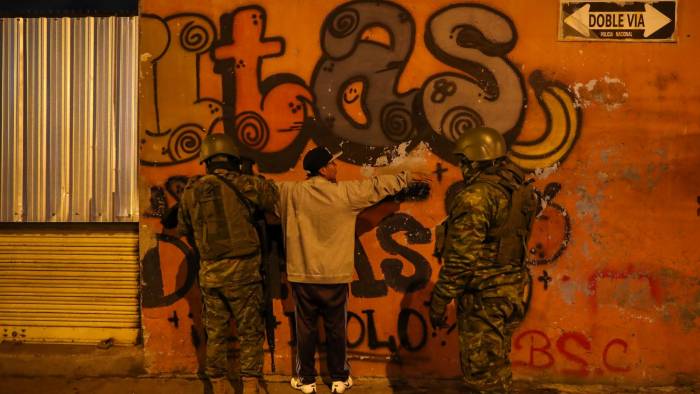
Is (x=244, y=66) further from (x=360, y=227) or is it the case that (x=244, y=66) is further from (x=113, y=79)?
(x=360, y=227)

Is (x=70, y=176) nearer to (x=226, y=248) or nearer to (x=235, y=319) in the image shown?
(x=226, y=248)

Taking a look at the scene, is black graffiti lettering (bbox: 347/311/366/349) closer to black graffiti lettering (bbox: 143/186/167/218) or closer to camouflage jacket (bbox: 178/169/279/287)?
camouflage jacket (bbox: 178/169/279/287)

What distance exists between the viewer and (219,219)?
3.73m

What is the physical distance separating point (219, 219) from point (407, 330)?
5.67ft

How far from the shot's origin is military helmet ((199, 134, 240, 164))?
3.85 m

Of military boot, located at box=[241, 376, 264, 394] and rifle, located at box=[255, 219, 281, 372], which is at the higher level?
rifle, located at box=[255, 219, 281, 372]

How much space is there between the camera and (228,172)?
386 centimetres

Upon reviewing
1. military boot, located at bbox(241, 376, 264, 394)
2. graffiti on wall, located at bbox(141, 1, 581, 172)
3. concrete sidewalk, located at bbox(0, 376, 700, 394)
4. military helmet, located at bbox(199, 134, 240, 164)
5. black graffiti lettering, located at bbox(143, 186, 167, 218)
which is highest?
graffiti on wall, located at bbox(141, 1, 581, 172)

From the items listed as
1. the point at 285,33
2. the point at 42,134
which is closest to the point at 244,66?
the point at 285,33

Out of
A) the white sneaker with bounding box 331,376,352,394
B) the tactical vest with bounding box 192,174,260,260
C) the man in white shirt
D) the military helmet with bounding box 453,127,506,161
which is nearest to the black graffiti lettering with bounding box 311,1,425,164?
the man in white shirt

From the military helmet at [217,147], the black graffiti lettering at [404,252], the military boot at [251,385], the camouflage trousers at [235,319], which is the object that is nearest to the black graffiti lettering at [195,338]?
the military boot at [251,385]

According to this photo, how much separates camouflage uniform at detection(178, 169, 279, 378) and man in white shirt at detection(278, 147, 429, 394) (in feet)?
0.78

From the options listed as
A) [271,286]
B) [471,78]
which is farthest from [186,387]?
[471,78]

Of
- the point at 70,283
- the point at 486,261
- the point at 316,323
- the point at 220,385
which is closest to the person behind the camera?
the point at 486,261
